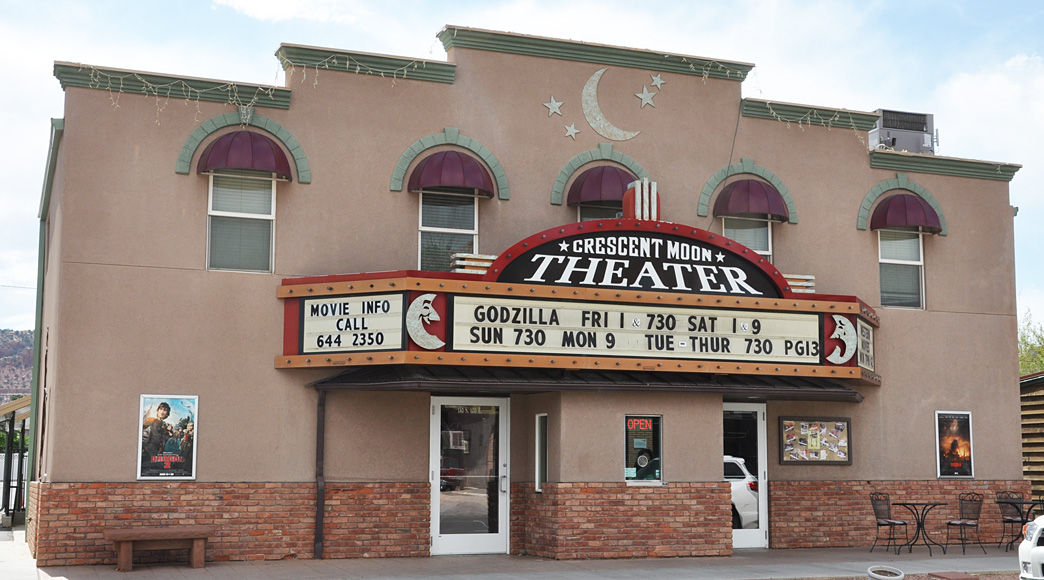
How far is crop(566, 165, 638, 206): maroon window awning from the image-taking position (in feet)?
55.2

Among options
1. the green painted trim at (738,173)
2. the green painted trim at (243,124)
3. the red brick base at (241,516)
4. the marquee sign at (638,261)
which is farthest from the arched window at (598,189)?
the red brick base at (241,516)

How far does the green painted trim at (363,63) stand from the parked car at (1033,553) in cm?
1033

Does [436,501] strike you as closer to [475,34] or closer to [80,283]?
[80,283]

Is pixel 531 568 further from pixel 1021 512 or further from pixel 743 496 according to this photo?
pixel 1021 512

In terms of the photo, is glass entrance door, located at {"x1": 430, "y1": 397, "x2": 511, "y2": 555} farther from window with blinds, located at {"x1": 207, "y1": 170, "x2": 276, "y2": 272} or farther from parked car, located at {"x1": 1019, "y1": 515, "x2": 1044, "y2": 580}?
parked car, located at {"x1": 1019, "y1": 515, "x2": 1044, "y2": 580}

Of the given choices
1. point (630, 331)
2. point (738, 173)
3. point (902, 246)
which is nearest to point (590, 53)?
point (738, 173)

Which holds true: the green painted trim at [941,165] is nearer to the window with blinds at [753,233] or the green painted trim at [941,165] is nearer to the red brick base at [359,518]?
the window with blinds at [753,233]

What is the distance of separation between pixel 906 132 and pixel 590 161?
8.35 metres

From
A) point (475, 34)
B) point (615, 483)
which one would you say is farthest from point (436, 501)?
point (475, 34)

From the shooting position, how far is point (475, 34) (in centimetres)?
1688

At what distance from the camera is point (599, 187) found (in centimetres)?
1683

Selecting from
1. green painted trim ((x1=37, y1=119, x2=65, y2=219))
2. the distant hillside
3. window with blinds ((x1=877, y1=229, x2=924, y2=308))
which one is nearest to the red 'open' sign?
window with blinds ((x1=877, y1=229, x2=924, y2=308))

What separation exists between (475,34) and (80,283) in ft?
23.2

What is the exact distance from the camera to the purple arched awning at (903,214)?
60.9ft
